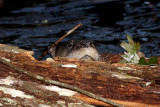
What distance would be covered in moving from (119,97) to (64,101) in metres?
0.59

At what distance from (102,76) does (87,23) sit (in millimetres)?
6411

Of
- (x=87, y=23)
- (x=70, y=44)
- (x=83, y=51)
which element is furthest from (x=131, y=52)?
(x=87, y=23)

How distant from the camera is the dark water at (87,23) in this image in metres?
8.26

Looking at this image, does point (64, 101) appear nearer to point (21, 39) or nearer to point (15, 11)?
point (21, 39)

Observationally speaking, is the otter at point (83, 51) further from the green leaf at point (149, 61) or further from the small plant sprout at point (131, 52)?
the green leaf at point (149, 61)

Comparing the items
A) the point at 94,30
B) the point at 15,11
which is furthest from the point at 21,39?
the point at 15,11

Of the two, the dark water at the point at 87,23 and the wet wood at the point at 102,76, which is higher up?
the dark water at the point at 87,23

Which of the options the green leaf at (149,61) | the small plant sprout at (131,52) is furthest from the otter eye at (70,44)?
the green leaf at (149,61)

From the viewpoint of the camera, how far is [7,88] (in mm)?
3299

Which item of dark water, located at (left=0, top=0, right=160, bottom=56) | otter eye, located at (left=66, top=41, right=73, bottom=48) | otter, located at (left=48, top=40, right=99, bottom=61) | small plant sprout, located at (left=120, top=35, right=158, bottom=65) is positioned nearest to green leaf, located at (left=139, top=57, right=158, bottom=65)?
small plant sprout, located at (left=120, top=35, right=158, bottom=65)

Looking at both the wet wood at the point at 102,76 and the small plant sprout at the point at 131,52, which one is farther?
the small plant sprout at the point at 131,52

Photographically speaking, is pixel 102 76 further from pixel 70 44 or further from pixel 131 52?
pixel 70 44

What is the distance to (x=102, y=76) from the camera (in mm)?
3416

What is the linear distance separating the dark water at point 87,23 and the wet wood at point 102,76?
397 cm
